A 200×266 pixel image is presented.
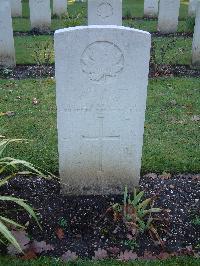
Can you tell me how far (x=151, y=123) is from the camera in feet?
19.9

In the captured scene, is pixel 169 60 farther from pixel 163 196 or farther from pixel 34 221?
pixel 34 221

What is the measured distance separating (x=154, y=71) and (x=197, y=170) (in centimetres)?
362

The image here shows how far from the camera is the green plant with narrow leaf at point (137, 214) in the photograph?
377cm

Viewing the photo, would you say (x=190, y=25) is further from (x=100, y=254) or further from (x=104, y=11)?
(x=100, y=254)

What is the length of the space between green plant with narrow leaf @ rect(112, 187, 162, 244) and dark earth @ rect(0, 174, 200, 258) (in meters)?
0.05

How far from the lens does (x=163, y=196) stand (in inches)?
169

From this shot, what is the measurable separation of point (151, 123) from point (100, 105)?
231 cm

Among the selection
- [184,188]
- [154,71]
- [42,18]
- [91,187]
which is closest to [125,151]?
[91,187]

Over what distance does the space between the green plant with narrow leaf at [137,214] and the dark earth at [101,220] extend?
46 millimetres

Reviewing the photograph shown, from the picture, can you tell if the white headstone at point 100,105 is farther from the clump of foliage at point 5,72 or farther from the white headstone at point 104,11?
the white headstone at point 104,11

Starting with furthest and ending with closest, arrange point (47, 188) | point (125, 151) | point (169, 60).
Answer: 1. point (169, 60)
2. point (47, 188)
3. point (125, 151)

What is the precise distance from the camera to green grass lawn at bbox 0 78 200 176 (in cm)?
503

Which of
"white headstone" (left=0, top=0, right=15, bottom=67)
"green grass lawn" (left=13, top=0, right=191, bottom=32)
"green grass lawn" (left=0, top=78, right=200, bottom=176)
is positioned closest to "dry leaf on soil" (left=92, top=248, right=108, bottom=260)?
"green grass lawn" (left=0, top=78, right=200, bottom=176)

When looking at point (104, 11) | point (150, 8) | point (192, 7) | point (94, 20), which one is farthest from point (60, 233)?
point (192, 7)
